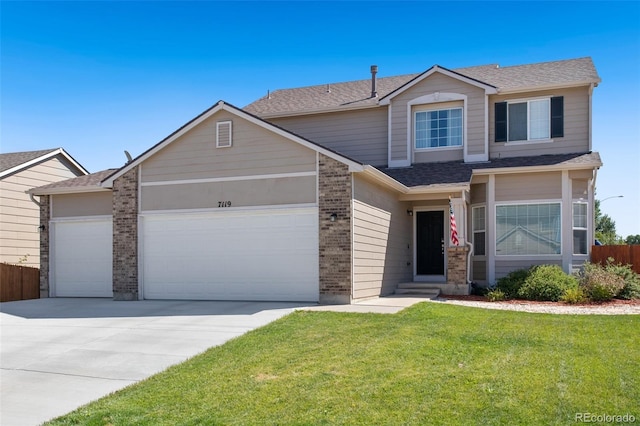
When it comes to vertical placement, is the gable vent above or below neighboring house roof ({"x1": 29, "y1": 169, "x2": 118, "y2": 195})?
above

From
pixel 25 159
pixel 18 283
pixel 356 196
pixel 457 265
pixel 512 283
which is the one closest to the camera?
pixel 356 196

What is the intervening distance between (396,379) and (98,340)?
591 centimetres

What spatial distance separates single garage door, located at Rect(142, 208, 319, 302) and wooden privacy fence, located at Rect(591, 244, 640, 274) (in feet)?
29.5

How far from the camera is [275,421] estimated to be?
5945 mm

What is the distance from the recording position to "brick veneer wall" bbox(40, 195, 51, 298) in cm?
1759

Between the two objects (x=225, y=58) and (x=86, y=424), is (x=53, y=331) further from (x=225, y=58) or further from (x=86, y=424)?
(x=225, y=58)

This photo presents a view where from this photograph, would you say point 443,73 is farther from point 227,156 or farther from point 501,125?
→ point 227,156

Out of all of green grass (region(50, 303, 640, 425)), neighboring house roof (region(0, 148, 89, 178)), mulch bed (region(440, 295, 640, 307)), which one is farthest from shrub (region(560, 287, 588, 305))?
neighboring house roof (region(0, 148, 89, 178))

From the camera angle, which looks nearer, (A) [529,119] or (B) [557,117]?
(B) [557,117]

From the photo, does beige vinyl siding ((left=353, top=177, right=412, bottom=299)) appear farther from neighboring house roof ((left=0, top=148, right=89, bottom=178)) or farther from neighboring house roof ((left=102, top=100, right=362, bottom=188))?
neighboring house roof ((left=0, top=148, right=89, bottom=178))

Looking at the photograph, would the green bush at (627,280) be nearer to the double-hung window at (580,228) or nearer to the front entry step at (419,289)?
the double-hung window at (580,228)

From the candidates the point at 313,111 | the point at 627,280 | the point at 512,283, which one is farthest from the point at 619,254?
the point at 313,111

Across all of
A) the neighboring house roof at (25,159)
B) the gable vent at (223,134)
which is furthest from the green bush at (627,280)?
the neighboring house roof at (25,159)

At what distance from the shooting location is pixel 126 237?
15.7 metres
